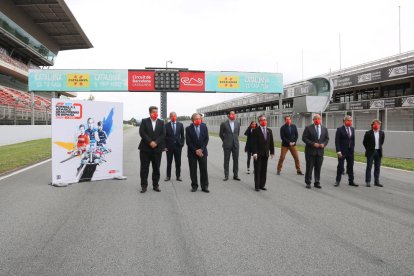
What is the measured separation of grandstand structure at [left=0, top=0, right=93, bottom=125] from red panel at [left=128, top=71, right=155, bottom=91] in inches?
343

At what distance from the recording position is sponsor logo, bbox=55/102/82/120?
746 cm

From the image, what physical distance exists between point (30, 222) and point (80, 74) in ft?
78.6

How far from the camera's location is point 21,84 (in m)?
45.0

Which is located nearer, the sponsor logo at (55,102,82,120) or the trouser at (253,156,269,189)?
the trouser at (253,156,269,189)

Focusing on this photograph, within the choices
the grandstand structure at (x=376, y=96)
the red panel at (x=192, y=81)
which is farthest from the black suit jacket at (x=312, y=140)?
the red panel at (x=192, y=81)

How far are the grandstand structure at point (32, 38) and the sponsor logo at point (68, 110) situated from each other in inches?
848

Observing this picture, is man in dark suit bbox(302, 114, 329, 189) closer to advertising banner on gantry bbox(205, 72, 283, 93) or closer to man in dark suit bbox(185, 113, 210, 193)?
man in dark suit bbox(185, 113, 210, 193)

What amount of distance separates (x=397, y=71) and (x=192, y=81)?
1585cm

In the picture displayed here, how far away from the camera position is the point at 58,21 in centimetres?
4328

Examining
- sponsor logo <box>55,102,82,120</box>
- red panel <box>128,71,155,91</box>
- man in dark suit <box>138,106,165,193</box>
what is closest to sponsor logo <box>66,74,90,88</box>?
red panel <box>128,71,155,91</box>

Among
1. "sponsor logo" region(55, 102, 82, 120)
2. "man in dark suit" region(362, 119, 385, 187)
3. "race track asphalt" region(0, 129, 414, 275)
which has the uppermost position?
"sponsor logo" region(55, 102, 82, 120)

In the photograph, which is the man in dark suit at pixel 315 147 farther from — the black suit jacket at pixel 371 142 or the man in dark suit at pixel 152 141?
the man in dark suit at pixel 152 141

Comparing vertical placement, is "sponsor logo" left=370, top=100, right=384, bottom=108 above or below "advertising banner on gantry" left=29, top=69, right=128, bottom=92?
below

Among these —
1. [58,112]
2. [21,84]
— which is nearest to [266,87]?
[58,112]
